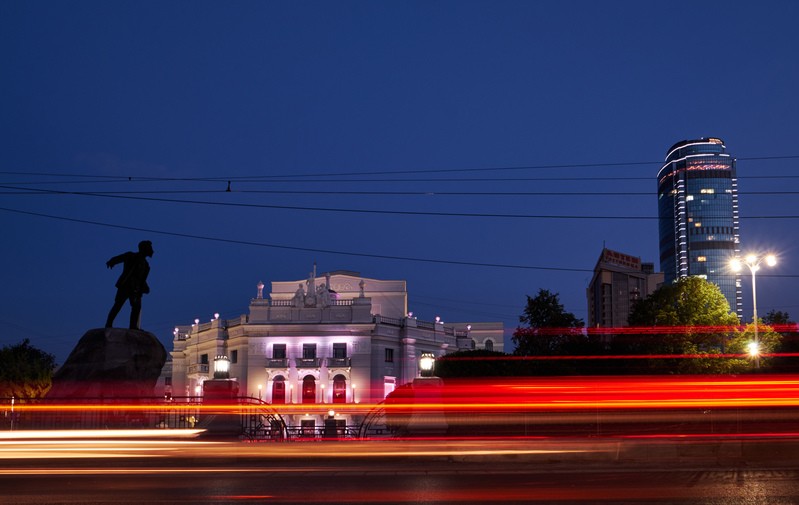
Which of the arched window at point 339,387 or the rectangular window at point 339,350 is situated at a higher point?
the rectangular window at point 339,350

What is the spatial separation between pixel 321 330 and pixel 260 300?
6243 millimetres

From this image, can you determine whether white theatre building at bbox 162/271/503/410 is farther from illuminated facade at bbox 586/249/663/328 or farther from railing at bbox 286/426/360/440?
illuminated facade at bbox 586/249/663/328

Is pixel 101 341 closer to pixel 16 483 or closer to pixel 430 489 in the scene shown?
pixel 16 483

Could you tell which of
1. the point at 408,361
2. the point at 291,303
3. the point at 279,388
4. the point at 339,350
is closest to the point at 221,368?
the point at 339,350

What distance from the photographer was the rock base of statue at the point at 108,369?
22125 mm

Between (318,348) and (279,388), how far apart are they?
4740mm

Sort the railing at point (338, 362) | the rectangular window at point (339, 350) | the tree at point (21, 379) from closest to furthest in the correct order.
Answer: the tree at point (21, 379), the railing at point (338, 362), the rectangular window at point (339, 350)

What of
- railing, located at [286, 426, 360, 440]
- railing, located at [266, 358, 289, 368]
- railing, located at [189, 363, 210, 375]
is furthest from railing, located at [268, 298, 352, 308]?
railing, located at [286, 426, 360, 440]

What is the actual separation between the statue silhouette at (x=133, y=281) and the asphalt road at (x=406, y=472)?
5496mm

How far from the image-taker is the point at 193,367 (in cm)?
7494

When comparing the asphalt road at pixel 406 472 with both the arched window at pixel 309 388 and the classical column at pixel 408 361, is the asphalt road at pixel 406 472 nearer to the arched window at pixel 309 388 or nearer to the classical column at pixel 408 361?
the arched window at pixel 309 388

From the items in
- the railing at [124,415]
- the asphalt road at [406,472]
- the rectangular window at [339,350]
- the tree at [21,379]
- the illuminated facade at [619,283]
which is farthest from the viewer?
the illuminated facade at [619,283]

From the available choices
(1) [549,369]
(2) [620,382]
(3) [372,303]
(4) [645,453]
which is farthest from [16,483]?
(3) [372,303]

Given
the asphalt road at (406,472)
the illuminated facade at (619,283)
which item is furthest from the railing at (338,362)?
the illuminated facade at (619,283)
